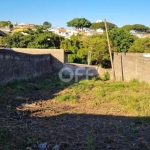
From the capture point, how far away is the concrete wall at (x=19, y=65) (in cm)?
1076

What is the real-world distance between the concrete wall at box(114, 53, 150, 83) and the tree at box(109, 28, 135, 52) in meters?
13.8

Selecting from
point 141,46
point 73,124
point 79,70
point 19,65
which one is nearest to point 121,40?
point 141,46

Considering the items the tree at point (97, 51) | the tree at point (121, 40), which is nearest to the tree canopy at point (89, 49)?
the tree at point (97, 51)


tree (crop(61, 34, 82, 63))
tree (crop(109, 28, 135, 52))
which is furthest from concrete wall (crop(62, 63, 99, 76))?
tree (crop(109, 28, 135, 52))

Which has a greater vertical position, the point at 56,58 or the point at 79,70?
the point at 56,58

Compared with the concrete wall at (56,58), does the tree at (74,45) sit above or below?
above

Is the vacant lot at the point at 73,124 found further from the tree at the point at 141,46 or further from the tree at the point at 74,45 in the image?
the tree at the point at 141,46

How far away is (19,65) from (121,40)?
21038 mm

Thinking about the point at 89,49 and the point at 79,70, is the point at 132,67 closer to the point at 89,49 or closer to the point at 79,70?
the point at 79,70

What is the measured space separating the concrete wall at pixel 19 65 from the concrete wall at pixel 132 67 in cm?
487

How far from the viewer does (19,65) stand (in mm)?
12688

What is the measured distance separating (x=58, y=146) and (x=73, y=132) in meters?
0.85

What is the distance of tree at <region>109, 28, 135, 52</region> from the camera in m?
31.7

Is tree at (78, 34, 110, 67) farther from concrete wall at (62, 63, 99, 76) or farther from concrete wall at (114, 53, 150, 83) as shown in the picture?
concrete wall at (114, 53, 150, 83)
